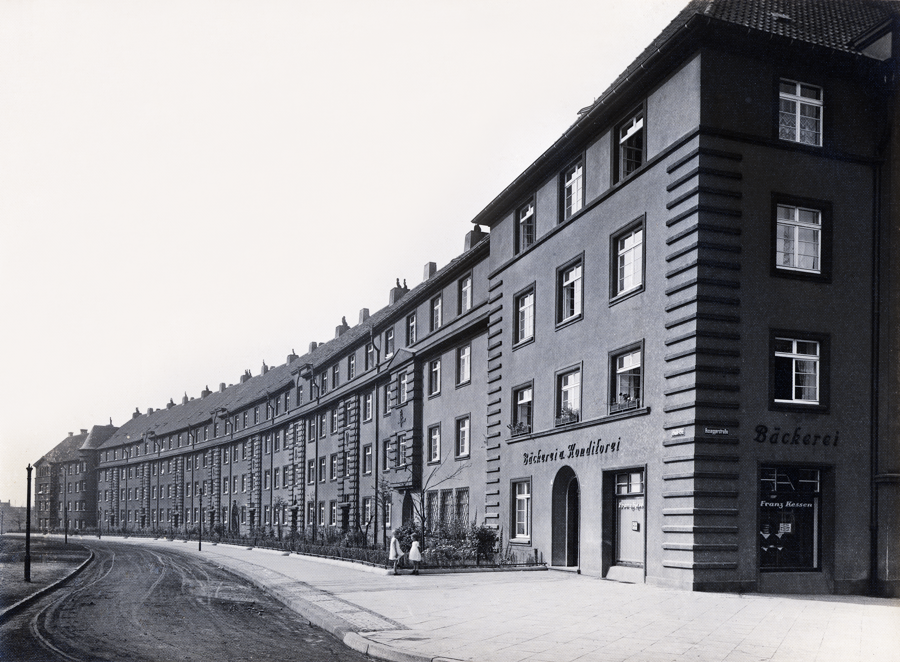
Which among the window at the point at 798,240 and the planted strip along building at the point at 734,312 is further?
the window at the point at 798,240

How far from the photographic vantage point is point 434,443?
41.1 m

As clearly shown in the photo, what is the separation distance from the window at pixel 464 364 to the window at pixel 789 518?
1835 cm

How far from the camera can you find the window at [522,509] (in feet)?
93.6

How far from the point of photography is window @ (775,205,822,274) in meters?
20.9

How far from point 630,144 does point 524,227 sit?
7494 mm

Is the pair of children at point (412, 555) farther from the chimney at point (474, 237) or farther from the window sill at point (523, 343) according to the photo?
the chimney at point (474, 237)

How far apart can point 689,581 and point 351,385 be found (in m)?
36.6

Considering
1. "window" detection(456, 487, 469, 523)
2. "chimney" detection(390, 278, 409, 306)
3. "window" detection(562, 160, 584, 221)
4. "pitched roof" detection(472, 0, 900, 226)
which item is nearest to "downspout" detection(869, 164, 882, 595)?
"pitched roof" detection(472, 0, 900, 226)

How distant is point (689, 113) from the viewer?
20.5 m

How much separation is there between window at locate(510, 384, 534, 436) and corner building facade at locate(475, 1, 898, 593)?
17.3ft

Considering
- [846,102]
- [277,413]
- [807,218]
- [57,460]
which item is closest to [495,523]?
[807,218]

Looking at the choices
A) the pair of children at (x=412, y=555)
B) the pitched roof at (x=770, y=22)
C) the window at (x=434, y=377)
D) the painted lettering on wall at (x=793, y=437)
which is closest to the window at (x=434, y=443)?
the window at (x=434, y=377)

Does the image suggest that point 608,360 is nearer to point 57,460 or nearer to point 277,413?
point 277,413

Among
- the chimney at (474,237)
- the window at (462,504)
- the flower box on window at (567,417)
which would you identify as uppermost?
the chimney at (474,237)
